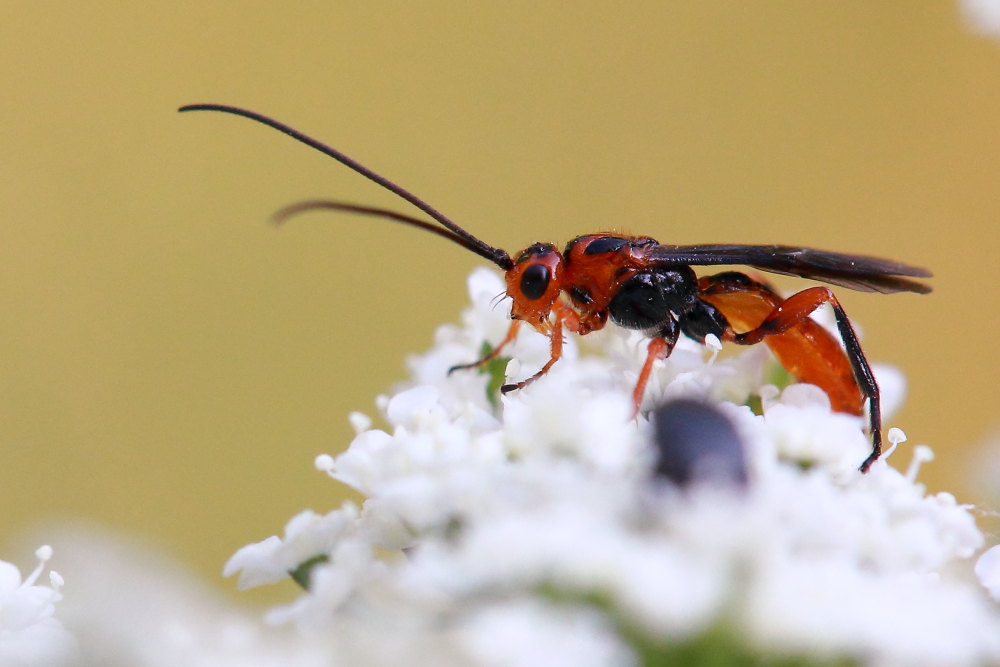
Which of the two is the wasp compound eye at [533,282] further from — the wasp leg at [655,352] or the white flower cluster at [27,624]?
the white flower cluster at [27,624]

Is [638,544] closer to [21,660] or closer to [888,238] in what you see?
[21,660]

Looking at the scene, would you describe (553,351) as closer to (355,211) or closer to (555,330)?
(555,330)

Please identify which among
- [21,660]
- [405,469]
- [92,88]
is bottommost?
[21,660]

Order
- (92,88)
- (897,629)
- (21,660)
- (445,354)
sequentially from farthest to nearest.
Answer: (92,88), (445,354), (21,660), (897,629)

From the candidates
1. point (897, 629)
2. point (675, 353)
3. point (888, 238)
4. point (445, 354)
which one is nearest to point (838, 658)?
point (897, 629)

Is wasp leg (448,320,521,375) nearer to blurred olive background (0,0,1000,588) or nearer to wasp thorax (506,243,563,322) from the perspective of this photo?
wasp thorax (506,243,563,322)

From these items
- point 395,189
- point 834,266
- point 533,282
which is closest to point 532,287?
point 533,282

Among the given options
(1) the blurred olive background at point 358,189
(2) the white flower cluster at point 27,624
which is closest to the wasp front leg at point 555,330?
(2) the white flower cluster at point 27,624
